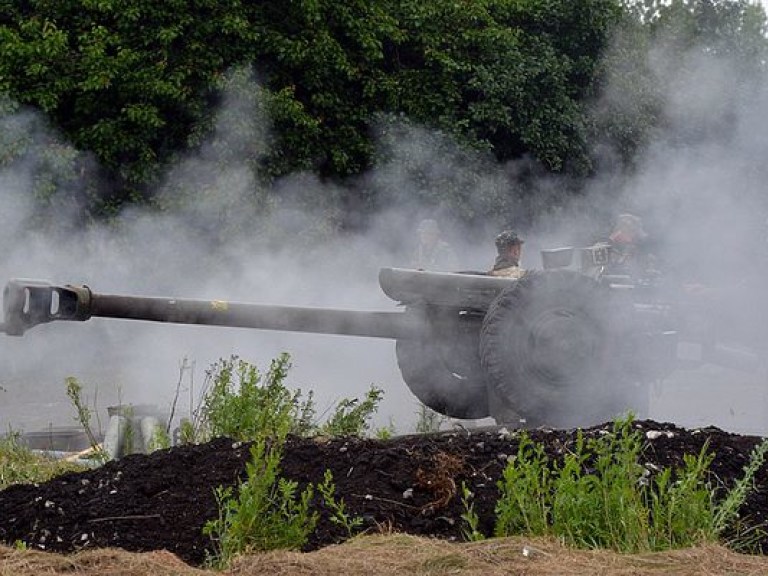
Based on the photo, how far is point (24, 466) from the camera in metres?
7.56

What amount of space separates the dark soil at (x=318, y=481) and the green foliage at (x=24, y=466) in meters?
1.39

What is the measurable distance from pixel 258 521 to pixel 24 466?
3195 mm

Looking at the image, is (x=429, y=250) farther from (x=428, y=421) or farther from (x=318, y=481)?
(x=318, y=481)

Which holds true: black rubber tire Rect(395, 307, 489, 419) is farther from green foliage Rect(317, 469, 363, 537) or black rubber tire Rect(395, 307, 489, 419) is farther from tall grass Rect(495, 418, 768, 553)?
tall grass Rect(495, 418, 768, 553)

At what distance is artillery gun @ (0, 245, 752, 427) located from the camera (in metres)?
7.98

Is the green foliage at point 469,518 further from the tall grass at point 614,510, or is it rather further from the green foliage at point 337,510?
the green foliage at point 337,510

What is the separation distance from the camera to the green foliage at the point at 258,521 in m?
4.66

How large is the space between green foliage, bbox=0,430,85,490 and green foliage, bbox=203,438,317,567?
2.23m

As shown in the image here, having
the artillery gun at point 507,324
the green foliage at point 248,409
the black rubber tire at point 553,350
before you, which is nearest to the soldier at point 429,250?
the artillery gun at point 507,324

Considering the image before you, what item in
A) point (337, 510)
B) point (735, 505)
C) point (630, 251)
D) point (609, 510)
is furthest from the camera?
point (630, 251)

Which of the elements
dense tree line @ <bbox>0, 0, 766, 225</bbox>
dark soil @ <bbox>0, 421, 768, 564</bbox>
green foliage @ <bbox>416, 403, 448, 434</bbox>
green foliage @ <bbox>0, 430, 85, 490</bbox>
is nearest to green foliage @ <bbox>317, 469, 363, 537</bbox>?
dark soil @ <bbox>0, 421, 768, 564</bbox>

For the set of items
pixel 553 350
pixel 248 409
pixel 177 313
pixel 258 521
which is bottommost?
pixel 258 521

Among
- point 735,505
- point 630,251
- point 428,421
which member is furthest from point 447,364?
point 735,505

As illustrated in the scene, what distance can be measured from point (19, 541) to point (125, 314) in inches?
135
